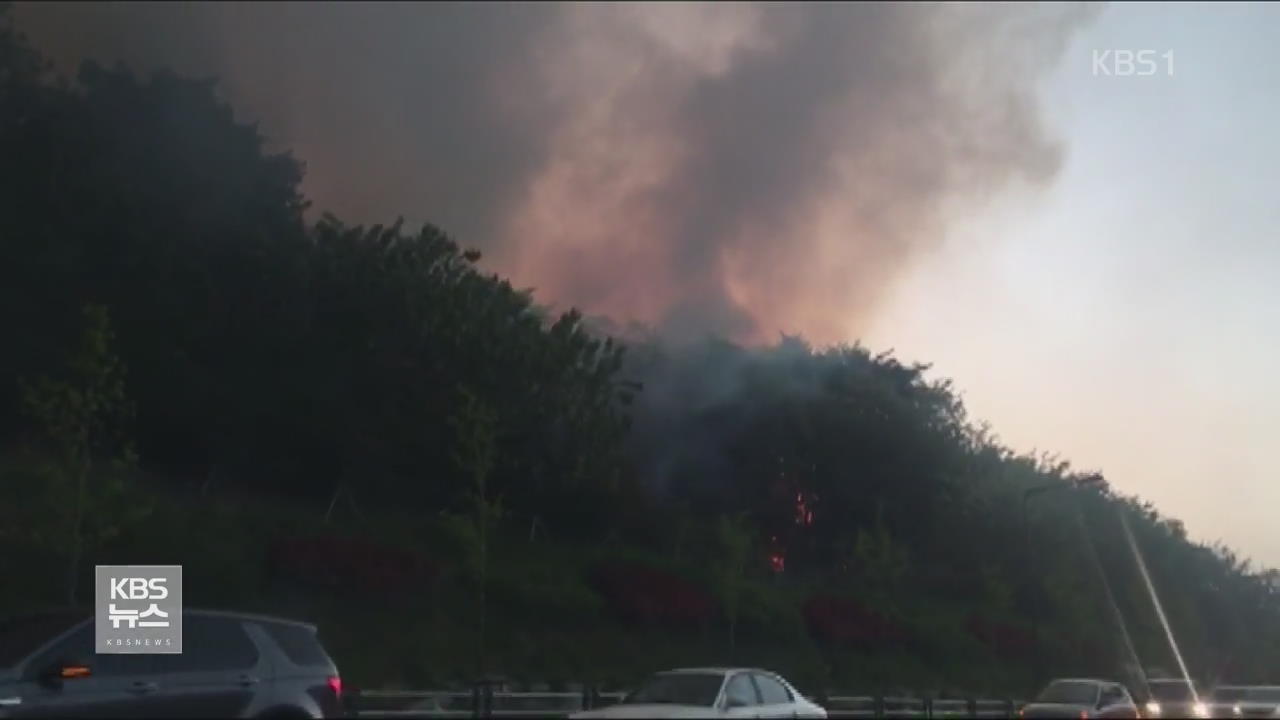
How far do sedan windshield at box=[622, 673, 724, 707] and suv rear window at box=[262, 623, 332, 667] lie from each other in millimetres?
4067

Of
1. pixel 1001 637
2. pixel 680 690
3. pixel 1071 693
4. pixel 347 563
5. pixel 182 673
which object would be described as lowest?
pixel 1071 693

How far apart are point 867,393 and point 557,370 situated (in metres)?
20.0

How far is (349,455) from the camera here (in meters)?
40.5

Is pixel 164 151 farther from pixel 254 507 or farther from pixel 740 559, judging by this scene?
Result: pixel 740 559

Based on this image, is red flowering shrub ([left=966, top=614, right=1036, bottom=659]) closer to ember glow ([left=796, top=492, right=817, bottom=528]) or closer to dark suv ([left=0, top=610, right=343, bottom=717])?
ember glow ([left=796, top=492, right=817, bottom=528])

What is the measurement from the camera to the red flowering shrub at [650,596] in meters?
38.4

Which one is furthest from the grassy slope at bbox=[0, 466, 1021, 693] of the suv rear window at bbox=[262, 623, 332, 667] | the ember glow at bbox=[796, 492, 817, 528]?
the suv rear window at bbox=[262, 623, 332, 667]

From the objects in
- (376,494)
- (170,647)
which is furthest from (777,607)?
(170,647)

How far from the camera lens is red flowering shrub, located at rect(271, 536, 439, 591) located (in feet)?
106

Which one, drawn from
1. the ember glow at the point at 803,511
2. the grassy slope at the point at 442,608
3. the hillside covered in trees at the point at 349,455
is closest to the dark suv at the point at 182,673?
the hillside covered in trees at the point at 349,455

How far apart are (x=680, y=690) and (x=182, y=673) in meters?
6.00

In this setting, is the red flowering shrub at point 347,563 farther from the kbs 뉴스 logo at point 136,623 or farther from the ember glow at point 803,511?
the ember glow at point 803,511

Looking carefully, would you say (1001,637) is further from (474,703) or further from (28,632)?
(28,632)

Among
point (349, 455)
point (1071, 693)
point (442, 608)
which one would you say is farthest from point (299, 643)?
point (349, 455)
